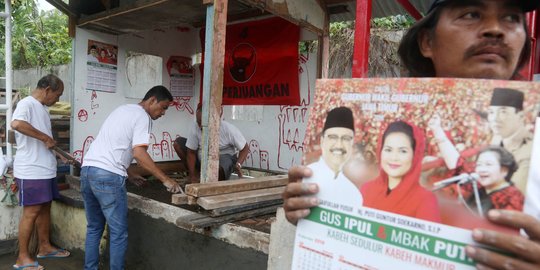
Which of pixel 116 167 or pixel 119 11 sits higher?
pixel 119 11

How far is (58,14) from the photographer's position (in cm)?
1662

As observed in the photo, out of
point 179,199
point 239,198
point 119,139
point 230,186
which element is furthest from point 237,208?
point 119,139

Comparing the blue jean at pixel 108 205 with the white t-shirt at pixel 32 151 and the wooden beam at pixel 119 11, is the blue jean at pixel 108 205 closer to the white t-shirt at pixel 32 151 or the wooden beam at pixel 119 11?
the white t-shirt at pixel 32 151

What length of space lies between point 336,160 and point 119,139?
2.89m

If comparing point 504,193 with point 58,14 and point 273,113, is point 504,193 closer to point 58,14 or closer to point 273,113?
point 273,113

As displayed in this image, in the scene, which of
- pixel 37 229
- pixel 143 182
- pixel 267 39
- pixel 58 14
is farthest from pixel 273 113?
pixel 58 14

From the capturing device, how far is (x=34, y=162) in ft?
13.0

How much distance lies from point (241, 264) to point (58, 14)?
58.0 ft

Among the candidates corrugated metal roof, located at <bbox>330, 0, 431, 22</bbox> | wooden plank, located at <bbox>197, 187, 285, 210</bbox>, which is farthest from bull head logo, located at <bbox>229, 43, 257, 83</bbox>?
wooden plank, located at <bbox>197, 187, 285, 210</bbox>

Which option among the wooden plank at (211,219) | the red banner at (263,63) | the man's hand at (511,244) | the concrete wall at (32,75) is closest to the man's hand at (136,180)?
the wooden plank at (211,219)

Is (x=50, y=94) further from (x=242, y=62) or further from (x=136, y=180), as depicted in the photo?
(x=242, y=62)

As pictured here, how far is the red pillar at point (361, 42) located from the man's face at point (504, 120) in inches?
39.7

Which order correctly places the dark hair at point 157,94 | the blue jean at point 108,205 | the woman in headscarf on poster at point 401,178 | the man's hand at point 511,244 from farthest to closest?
the dark hair at point 157,94
the blue jean at point 108,205
the woman in headscarf on poster at point 401,178
the man's hand at point 511,244

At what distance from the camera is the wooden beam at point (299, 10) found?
369 cm
